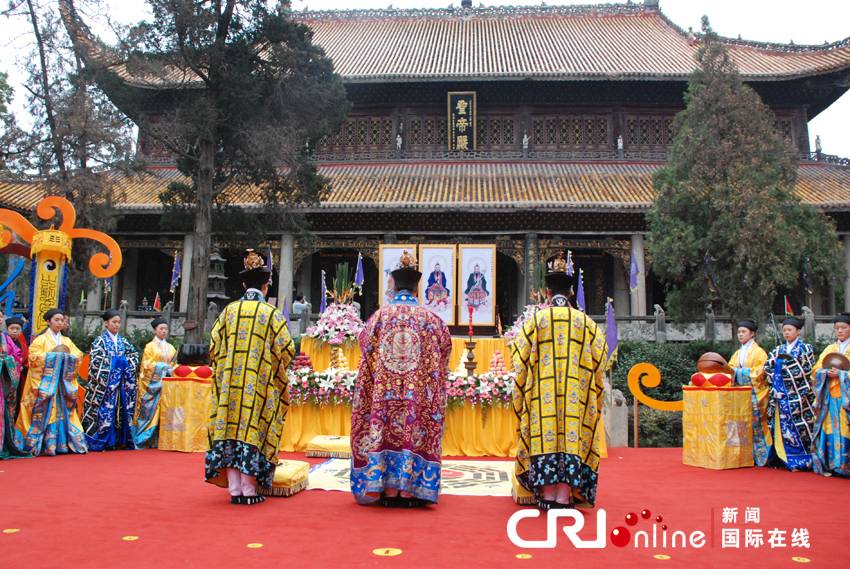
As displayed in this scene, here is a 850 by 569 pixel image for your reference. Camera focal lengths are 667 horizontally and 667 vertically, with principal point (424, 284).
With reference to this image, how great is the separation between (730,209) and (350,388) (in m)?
7.18

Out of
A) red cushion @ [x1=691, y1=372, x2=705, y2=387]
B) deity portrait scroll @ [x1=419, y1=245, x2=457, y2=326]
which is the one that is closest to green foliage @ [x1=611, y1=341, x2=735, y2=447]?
deity portrait scroll @ [x1=419, y1=245, x2=457, y2=326]

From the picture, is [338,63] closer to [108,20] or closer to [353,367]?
[108,20]

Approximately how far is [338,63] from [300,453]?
14173 mm

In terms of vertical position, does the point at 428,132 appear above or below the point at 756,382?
above

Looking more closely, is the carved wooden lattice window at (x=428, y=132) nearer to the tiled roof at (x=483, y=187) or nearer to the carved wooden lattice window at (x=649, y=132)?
the tiled roof at (x=483, y=187)

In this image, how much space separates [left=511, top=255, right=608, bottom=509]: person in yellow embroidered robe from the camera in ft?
13.0

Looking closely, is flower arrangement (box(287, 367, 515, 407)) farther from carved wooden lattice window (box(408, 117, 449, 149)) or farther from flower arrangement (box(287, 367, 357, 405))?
carved wooden lattice window (box(408, 117, 449, 149))

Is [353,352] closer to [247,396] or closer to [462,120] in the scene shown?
[247,396]

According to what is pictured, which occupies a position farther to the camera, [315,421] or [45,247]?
[45,247]

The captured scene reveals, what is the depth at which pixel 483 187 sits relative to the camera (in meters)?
15.7

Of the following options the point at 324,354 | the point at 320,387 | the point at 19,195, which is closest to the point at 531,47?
the point at 19,195

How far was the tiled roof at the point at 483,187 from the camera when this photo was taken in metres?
14.6

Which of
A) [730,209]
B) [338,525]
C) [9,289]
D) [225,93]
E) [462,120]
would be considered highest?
[462,120]

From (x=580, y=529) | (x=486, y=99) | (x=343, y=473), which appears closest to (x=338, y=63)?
(x=486, y=99)
